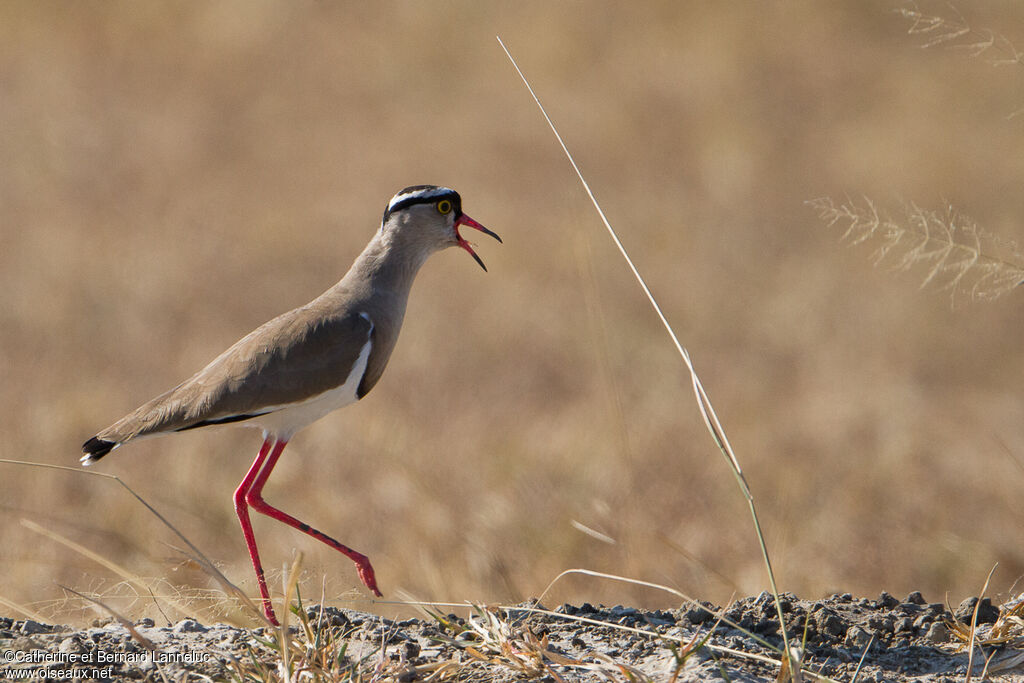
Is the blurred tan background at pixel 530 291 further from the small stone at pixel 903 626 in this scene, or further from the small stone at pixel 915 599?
the small stone at pixel 903 626

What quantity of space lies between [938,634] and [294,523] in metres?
2.28

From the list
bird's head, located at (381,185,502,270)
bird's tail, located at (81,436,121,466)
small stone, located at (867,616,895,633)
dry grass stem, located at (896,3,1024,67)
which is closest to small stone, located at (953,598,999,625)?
small stone, located at (867,616,895,633)

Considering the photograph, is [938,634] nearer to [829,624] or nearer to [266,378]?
[829,624]

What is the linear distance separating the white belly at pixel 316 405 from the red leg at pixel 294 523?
117 mm

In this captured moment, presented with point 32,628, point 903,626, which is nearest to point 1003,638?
point 903,626

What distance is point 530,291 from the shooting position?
11.8 meters

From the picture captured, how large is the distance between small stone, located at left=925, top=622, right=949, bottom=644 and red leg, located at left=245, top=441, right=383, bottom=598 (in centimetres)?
190

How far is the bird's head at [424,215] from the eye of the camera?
4.74m

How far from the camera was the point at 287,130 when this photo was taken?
1531cm

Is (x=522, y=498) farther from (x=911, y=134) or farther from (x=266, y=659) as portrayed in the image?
(x=911, y=134)

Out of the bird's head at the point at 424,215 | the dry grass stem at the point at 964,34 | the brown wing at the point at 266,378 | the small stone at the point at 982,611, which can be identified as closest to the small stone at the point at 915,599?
the small stone at the point at 982,611

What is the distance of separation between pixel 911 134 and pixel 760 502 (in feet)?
27.1

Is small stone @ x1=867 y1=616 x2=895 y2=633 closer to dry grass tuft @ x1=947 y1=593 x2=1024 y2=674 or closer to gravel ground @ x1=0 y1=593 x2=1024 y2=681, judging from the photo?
gravel ground @ x1=0 y1=593 x2=1024 y2=681

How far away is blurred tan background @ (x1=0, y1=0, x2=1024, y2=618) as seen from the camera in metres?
7.43
